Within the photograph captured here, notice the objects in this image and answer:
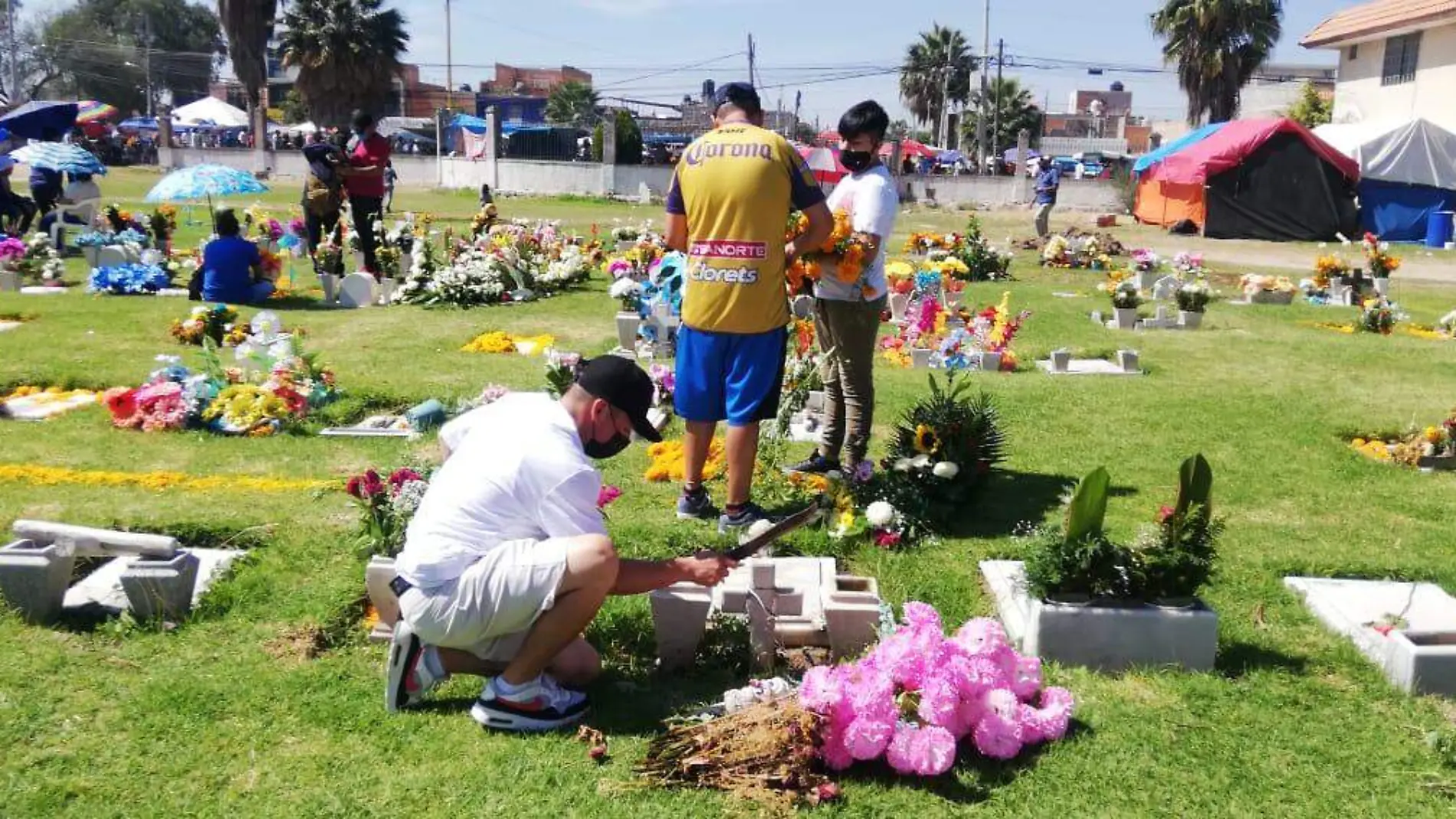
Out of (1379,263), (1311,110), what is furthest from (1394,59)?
(1379,263)

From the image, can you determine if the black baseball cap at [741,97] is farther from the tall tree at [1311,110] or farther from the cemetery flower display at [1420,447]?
the tall tree at [1311,110]

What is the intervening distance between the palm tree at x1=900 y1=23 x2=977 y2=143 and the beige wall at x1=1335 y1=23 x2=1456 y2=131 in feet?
107

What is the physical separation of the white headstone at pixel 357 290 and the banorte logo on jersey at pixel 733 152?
8217 mm

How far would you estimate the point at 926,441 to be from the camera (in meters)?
5.34

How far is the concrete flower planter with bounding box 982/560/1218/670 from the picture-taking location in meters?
3.86

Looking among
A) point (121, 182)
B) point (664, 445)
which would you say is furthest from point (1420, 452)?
point (121, 182)

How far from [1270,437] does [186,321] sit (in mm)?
8924

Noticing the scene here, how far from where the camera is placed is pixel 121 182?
116 ft

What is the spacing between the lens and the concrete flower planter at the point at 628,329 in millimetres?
9586

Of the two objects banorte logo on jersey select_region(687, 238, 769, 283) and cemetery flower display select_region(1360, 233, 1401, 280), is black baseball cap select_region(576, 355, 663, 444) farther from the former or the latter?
cemetery flower display select_region(1360, 233, 1401, 280)

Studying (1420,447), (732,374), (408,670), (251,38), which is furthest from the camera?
(251,38)

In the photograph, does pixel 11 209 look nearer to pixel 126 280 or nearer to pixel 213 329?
pixel 126 280

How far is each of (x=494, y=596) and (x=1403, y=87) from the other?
33.5 meters

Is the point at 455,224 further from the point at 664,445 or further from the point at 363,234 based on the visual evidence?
the point at 664,445
